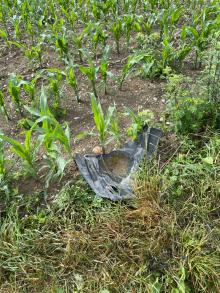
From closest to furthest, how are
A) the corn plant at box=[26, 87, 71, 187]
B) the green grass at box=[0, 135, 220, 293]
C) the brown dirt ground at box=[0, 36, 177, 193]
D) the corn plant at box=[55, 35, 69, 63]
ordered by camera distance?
the green grass at box=[0, 135, 220, 293] → the corn plant at box=[26, 87, 71, 187] → the brown dirt ground at box=[0, 36, 177, 193] → the corn plant at box=[55, 35, 69, 63]

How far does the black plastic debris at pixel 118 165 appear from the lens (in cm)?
255

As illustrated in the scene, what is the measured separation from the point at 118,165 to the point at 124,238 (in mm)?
665

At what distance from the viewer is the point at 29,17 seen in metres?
4.80

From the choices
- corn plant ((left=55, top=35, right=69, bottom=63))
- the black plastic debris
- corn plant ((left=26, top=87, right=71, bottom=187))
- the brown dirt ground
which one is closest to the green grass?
the black plastic debris

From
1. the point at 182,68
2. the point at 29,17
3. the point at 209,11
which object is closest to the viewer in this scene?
the point at 182,68

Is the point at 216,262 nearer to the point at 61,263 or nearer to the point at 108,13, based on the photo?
the point at 61,263

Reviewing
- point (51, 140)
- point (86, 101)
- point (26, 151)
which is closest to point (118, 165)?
point (51, 140)

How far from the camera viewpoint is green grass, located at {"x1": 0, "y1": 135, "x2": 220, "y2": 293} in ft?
7.03

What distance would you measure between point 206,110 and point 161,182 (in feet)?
2.55

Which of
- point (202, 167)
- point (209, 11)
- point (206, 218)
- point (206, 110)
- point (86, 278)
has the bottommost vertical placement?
point (86, 278)

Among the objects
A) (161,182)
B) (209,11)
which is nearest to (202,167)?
(161,182)

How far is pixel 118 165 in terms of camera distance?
9.10ft

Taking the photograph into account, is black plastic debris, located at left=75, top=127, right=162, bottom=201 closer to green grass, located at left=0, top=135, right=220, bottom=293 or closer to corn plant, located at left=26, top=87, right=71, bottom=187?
green grass, located at left=0, top=135, right=220, bottom=293

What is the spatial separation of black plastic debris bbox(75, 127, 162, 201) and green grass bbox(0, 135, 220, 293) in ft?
0.29
